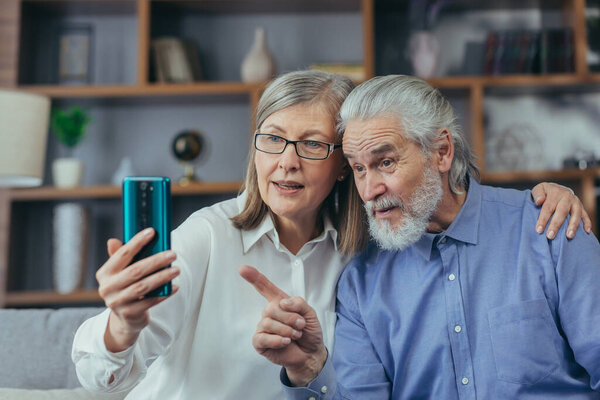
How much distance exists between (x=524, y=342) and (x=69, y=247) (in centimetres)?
242

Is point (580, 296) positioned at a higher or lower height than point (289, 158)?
lower

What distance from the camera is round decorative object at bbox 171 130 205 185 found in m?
3.10

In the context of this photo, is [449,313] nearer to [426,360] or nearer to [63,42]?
[426,360]

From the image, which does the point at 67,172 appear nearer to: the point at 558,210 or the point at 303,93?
the point at 303,93

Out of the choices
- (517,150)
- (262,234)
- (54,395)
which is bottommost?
(54,395)

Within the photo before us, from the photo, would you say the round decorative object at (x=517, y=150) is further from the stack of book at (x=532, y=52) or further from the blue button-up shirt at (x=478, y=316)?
the blue button-up shirt at (x=478, y=316)

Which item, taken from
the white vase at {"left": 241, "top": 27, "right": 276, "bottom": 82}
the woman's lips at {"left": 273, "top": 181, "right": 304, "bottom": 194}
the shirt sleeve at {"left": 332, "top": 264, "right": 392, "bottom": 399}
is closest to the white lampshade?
the white vase at {"left": 241, "top": 27, "right": 276, "bottom": 82}

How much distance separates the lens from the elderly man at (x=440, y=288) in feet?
3.92

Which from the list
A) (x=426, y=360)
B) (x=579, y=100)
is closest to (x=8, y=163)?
(x=426, y=360)

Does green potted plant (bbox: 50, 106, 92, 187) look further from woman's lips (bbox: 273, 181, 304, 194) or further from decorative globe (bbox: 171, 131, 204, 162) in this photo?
woman's lips (bbox: 273, 181, 304, 194)

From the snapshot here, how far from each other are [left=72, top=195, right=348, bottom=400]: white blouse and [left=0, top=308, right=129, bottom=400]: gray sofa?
0.84ft

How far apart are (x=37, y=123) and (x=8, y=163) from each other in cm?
20

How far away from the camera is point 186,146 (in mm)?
3104

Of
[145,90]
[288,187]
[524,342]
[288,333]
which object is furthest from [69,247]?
[524,342]
